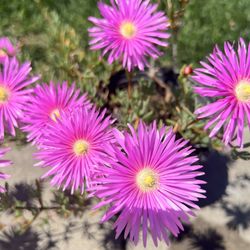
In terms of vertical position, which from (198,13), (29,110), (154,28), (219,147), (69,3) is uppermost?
(198,13)

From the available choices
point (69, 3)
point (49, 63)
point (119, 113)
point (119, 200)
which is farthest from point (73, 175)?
point (69, 3)

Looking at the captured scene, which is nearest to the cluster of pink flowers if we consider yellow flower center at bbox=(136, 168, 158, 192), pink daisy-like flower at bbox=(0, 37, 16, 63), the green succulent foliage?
yellow flower center at bbox=(136, 168, 158, 192)

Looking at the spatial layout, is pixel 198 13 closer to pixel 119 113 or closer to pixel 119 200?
pixel 119 113

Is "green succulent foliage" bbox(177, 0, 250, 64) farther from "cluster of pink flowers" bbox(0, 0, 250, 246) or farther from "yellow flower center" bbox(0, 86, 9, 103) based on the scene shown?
"yellow flower center" bbox(0, 86, 9, 103)

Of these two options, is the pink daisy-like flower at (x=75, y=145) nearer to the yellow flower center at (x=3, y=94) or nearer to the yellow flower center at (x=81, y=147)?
the yellow flower center at (x=81, y=147)

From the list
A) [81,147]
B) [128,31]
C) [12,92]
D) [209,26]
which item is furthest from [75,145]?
[209,26]

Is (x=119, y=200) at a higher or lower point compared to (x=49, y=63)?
lower
